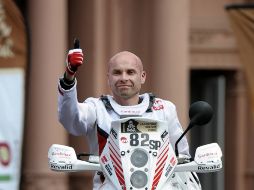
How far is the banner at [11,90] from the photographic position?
1705 cm

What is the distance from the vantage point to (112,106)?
18.4 ft

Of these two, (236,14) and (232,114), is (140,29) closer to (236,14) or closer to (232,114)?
(232,114)

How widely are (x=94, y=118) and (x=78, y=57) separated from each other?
545 mm

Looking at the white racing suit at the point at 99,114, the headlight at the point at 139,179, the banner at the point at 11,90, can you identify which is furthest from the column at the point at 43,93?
the headlight at the point at 139,179

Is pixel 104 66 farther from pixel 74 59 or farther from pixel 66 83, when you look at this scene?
pixel 74 59

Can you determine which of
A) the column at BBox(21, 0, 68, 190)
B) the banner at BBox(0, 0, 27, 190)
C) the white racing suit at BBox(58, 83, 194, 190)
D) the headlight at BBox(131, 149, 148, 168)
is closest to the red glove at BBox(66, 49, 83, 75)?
the white racing suit at BBox(58, 83, 194, 190)

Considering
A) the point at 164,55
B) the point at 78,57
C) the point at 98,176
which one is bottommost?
the point at 98,176

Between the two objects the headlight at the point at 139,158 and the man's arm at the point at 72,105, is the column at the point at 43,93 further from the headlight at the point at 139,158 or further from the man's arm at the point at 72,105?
the headlight at the point at 139,158

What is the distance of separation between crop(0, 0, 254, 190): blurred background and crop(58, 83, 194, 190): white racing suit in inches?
377

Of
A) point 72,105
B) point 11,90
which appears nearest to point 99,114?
point 72,105

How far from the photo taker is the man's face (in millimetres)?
5461

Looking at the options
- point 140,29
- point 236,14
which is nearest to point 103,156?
point 236,14

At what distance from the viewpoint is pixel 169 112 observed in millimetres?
5773

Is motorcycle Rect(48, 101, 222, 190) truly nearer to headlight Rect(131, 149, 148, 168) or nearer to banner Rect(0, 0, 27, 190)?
headlight Rect(131, 149, 148, 168)
